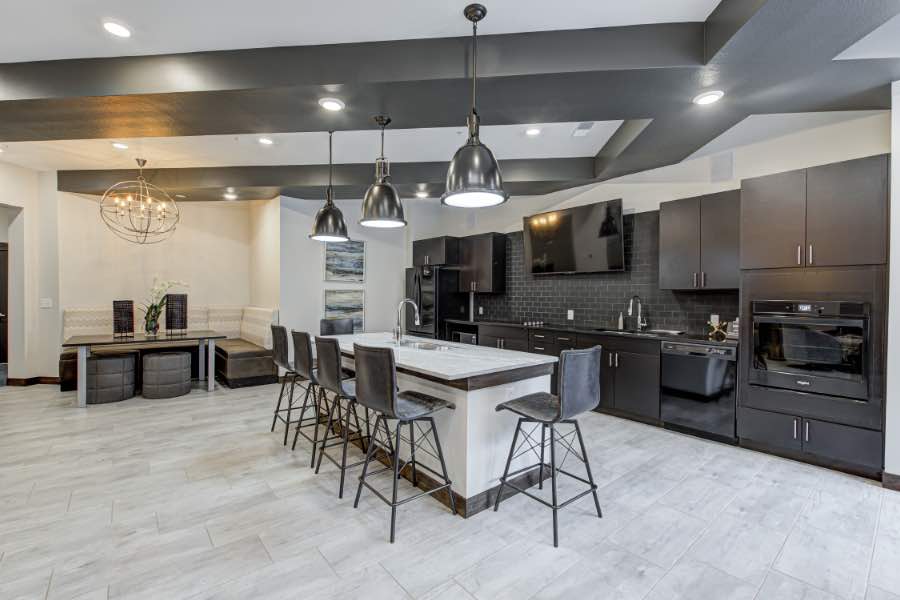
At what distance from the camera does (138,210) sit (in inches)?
236

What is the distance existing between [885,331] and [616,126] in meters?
2.50

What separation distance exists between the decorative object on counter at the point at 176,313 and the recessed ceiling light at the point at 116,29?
4.14 metres

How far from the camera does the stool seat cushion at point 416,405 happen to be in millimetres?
2332

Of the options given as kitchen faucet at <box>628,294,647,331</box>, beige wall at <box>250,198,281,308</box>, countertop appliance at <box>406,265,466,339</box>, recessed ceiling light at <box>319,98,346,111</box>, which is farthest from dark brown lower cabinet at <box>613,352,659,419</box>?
beige wall at <box>250,198,281,308</box>

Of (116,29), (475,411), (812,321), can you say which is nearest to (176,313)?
(116,29)

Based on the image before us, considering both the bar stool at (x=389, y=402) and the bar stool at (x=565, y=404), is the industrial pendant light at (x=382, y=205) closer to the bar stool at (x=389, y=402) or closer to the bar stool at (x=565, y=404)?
the bar stool at (x=389, y=402)

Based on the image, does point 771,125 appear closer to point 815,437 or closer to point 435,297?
point 815,437

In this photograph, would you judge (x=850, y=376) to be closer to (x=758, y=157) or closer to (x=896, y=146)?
(x=896, y=146)

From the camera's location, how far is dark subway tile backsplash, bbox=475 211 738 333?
4273mm

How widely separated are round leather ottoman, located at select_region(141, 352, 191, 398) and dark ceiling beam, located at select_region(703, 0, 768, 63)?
603 cm

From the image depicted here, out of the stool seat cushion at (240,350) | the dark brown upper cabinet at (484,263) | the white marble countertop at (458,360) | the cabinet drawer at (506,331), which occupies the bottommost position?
the stool seat cushion at (240,350)

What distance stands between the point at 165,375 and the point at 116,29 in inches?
157

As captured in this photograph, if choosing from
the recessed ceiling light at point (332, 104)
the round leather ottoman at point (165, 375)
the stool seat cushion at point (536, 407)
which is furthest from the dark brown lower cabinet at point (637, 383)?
the round leather ottoman at point (165, 375)

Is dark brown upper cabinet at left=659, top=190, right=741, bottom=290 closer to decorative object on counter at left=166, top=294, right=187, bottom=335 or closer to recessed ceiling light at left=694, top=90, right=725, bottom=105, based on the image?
recessed ceiling light at left=694, top=90, right=725, bottom=105
